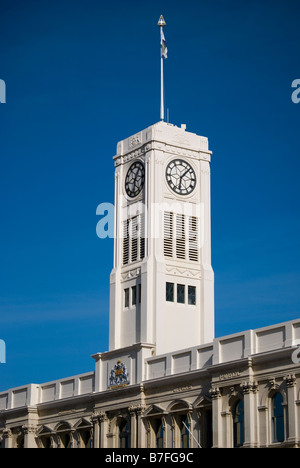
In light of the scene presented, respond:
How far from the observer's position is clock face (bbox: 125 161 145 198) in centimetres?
8300

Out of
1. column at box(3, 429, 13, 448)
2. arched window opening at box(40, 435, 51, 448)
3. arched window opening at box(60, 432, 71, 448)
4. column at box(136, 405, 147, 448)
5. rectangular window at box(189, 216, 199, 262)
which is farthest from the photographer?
column at box(3, 429, 13, 448)

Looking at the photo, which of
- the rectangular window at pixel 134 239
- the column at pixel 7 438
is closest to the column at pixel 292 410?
the rectangular window at pixel 134 239

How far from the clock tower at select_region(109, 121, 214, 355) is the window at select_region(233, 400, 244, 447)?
39.8 feet

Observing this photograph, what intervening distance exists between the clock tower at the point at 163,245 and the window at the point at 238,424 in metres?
12.1

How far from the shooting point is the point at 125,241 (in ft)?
275

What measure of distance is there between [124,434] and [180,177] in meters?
20.3

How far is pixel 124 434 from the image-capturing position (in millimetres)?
75812

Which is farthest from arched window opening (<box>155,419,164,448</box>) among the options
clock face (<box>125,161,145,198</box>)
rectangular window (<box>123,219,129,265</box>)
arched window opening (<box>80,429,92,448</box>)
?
clock face (<box>125,161,145,198</box>)

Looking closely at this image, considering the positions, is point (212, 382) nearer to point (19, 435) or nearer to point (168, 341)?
point (168, 341)

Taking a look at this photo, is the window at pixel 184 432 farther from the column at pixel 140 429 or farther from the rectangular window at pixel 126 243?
the rectangular window at pixel 126 243

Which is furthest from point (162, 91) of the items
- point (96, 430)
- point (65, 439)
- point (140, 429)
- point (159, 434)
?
point (65, 439)

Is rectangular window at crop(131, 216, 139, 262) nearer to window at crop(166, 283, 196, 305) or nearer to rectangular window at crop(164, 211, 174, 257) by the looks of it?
rectangular window at crop(164, 211, 174, 257)

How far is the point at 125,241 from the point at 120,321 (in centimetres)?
633

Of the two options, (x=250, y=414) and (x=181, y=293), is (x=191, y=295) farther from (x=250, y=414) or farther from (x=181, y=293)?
(x=250, y=414)
